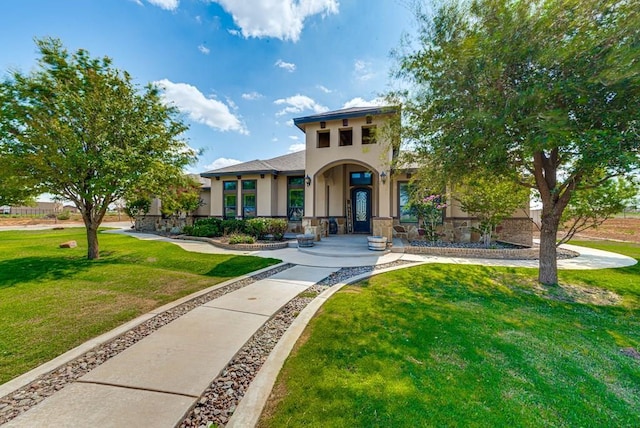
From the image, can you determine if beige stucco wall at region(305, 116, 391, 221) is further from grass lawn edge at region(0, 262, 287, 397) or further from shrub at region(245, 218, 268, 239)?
grass lawn edge at region(0, 262, 287, 397)

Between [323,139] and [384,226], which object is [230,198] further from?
[384,226]

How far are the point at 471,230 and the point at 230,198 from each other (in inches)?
572

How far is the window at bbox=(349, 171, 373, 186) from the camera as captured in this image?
15508 mm

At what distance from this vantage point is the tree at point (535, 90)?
417 cm

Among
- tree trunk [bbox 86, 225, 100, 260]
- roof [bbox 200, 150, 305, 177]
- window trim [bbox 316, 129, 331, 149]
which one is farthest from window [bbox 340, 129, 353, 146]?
tree trunk [bbox 86, 225, 100, 260]

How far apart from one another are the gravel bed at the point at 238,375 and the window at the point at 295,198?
11.2 metres

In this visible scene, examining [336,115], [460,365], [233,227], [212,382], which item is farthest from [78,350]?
[336,115]

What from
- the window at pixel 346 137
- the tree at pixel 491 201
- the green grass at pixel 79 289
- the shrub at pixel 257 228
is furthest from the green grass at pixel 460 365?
the window at pixel 346 137

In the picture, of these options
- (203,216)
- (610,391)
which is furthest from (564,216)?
(203,216)

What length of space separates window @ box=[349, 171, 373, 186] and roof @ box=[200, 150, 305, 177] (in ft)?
9.88

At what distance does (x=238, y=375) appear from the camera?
9.59ft

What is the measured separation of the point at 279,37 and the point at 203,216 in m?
12.8

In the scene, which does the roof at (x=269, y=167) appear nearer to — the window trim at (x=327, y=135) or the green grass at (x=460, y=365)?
the window trim at (x=327, y=135)

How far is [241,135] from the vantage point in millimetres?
17875
